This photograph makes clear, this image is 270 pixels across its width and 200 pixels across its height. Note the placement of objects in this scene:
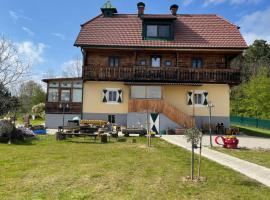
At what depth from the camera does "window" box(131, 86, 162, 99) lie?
24.2 meters

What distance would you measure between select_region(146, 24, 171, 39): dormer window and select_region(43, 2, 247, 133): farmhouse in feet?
0.30

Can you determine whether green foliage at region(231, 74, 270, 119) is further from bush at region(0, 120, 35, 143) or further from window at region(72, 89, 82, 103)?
bush at region(0, 120, 35, 143)

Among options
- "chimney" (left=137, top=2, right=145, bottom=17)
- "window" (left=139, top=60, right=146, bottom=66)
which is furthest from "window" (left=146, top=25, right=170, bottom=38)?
"chimney" (left=137, top=2, right=145, bottom=17)

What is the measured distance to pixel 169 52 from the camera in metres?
24.9

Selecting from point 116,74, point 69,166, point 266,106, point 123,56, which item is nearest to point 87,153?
point 69,166

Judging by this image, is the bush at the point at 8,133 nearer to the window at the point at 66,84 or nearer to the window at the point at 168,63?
the window at the point at 66,84

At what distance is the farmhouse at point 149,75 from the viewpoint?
2383 centimetres

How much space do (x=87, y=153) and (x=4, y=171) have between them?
390 cm

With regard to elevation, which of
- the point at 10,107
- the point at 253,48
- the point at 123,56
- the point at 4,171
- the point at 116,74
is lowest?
the point at 4,171

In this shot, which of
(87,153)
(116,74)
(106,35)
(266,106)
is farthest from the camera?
(266,106)

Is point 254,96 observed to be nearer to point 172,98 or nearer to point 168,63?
point 172,98

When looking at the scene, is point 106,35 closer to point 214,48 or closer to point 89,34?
point 89,34

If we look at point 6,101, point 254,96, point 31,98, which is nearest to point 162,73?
point 6,101

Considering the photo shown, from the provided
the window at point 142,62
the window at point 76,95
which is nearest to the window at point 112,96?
the window at point 76,95
